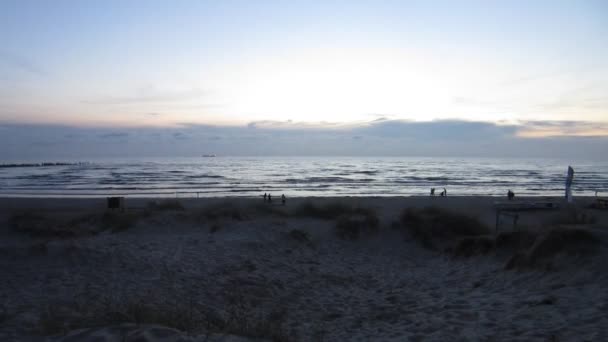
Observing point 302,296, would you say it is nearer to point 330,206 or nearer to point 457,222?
point 457,222

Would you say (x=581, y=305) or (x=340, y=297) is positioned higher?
(x=581, y=305)

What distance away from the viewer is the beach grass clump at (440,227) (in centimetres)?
1339

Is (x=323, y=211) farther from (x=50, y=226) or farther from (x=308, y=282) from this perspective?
(x=50, y=226)

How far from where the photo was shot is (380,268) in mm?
11070

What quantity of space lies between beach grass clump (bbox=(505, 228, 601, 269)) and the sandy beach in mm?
26

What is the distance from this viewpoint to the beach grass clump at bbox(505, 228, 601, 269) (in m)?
7.70

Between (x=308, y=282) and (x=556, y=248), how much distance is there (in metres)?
5.64

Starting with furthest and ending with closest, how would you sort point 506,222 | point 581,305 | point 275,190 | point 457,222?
point 275,190 < point 506,222 < point 457,222 < point 581,305

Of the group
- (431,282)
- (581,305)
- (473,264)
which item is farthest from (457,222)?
(581,305)

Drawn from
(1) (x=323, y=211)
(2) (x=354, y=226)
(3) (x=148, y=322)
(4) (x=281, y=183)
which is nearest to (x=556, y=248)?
(2) (x=354, y=226)

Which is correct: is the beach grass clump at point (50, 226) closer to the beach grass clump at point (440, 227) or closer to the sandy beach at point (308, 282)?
the sandy beach at point (308, 282)

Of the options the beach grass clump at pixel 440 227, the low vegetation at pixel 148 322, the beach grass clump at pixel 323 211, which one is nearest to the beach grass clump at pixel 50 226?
the low vegetation at pixel 148 322

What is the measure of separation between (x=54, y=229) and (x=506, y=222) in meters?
19.9

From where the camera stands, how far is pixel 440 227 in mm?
Result: 13695
